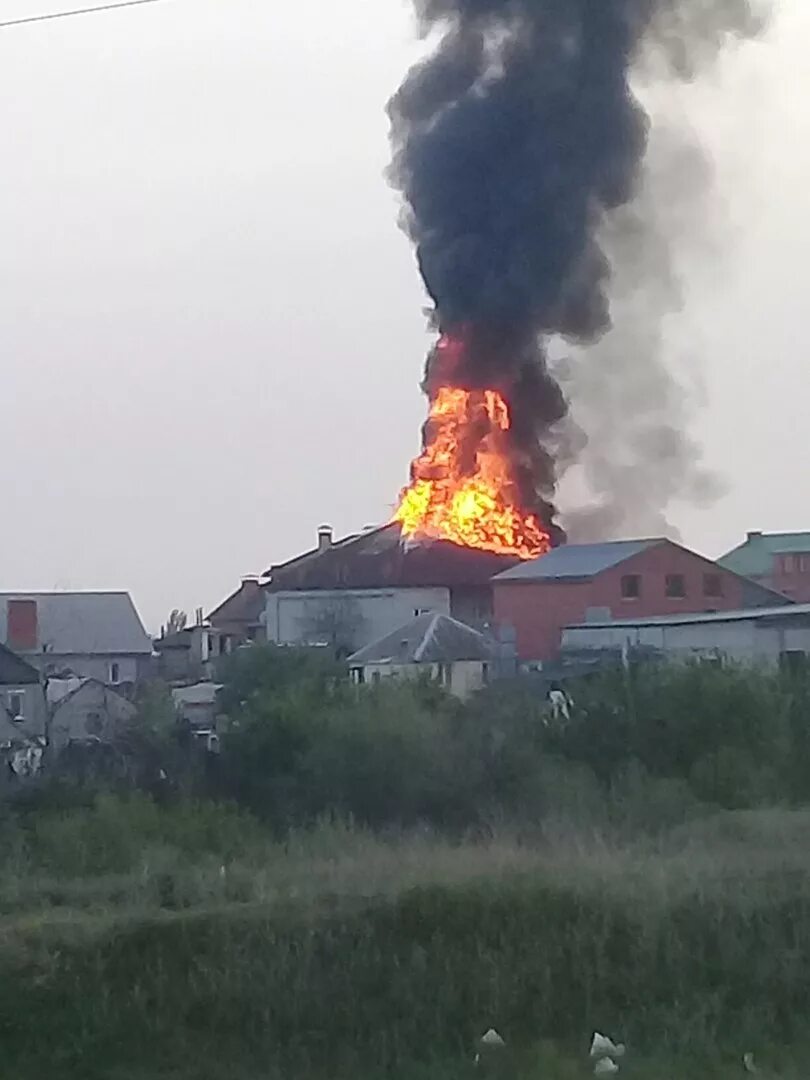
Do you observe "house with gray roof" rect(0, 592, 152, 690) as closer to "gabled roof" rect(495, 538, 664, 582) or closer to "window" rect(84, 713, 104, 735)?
"gabled roof" rect(495, 538, 664, 582)

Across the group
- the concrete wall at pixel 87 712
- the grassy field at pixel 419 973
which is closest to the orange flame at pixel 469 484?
the concrete wall at pixel 87 712

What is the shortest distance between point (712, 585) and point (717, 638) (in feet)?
39.0

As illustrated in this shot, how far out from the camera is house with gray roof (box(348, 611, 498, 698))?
41562mm

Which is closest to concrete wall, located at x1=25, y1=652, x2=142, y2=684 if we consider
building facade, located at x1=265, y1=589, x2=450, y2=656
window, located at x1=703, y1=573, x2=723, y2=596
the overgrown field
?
building facade, located at x1=265, y1=589, x2=450, y2=656

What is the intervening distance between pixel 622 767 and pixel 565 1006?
34.8 ft

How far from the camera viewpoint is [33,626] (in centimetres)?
5419

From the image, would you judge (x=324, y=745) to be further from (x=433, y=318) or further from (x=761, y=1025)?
(x=433, y=318)

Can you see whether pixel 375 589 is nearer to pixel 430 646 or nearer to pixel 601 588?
pixel 601 588

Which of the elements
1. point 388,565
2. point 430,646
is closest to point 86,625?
point 388,565

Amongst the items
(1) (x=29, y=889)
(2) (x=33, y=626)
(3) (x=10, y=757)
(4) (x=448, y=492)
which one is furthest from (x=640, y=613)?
(1) (x=29, y=889)

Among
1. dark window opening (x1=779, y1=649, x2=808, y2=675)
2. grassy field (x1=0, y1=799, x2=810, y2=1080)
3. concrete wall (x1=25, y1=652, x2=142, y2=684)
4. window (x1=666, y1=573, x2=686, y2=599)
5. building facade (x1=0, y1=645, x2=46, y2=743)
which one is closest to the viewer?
grassy field (x1=0, y1=799, x2=810, y2=1080)

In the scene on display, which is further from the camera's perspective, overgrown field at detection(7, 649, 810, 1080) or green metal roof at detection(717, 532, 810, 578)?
green metal roof at detection(717, 532, 810, 578)

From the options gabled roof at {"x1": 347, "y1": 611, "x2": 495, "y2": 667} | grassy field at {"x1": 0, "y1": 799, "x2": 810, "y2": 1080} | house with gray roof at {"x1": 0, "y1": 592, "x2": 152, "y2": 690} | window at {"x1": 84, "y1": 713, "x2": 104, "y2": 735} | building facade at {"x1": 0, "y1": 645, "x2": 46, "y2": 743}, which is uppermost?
house with gray roof at {"x1": 0, "y1": 592, "x2": 152, "y2": 690}

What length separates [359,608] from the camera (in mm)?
57250
